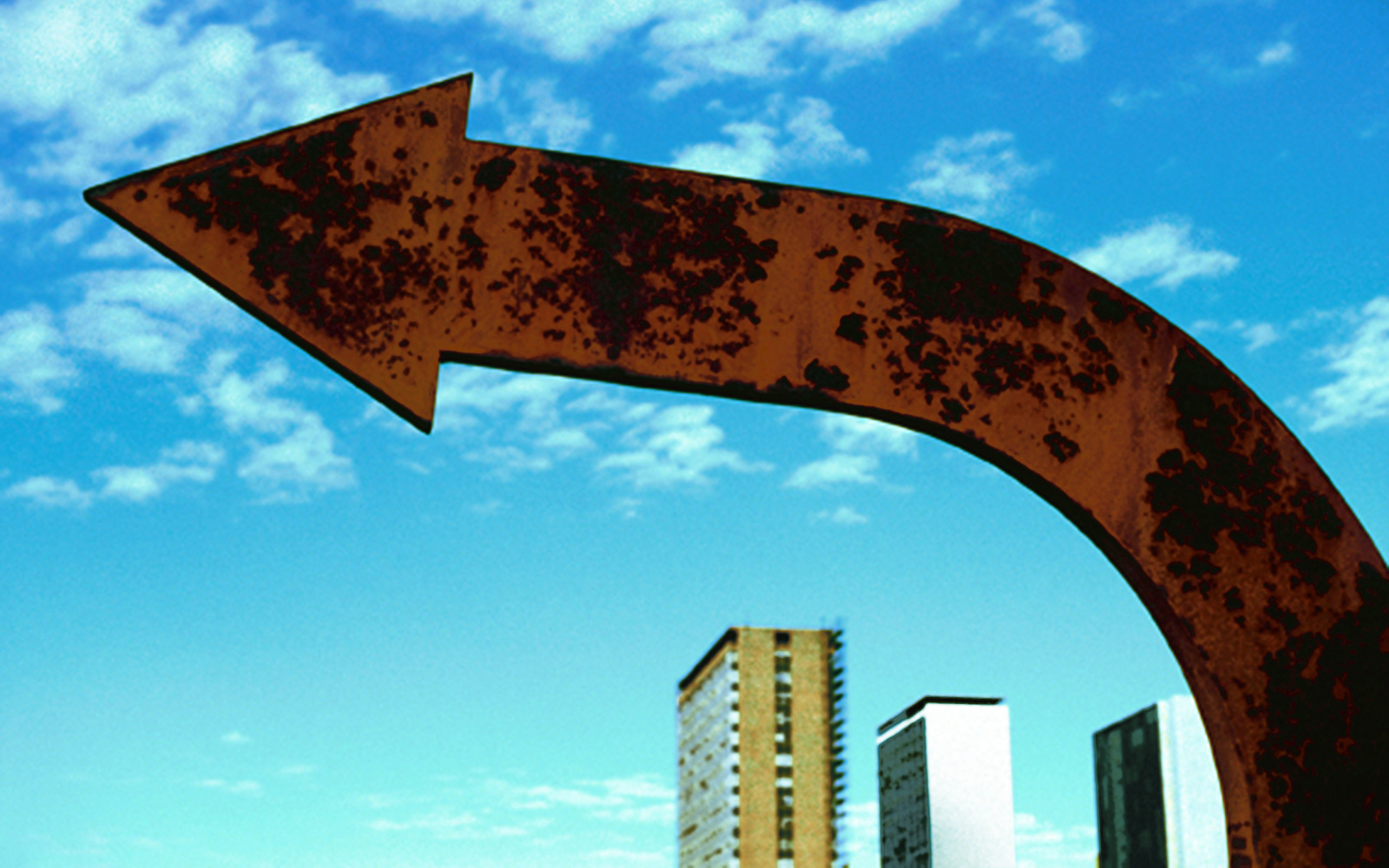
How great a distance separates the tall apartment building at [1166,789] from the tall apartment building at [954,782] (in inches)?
64.2

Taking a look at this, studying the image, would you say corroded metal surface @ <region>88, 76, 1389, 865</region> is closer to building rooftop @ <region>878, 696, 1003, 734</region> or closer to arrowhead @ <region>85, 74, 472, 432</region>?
arrowhead @ <region>85, 74, 472, 432</region>

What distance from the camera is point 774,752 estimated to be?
69.3 meters

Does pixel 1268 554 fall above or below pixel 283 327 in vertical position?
below

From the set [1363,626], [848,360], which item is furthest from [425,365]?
[1363,626]

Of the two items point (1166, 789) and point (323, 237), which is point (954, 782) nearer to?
point (1166, 789)

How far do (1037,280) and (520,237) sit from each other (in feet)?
2.91

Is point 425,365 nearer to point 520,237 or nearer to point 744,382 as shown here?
Result: point 520,237

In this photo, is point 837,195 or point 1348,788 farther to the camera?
point 837,195

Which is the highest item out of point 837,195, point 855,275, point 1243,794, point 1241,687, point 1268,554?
point 837,195

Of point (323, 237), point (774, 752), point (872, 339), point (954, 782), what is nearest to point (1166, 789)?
point (954, 782)

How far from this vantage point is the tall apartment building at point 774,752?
2633 inches

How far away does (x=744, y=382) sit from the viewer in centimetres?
201

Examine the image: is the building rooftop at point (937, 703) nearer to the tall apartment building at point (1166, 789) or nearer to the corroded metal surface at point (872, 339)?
the tall apartment building at point (1166, 789)

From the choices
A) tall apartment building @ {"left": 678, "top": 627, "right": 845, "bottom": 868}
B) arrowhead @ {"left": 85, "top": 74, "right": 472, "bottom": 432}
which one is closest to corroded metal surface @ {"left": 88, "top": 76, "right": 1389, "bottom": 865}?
arrowhead @ {"left": 85, "top": 74, "right": 472, "bottom": 432}
